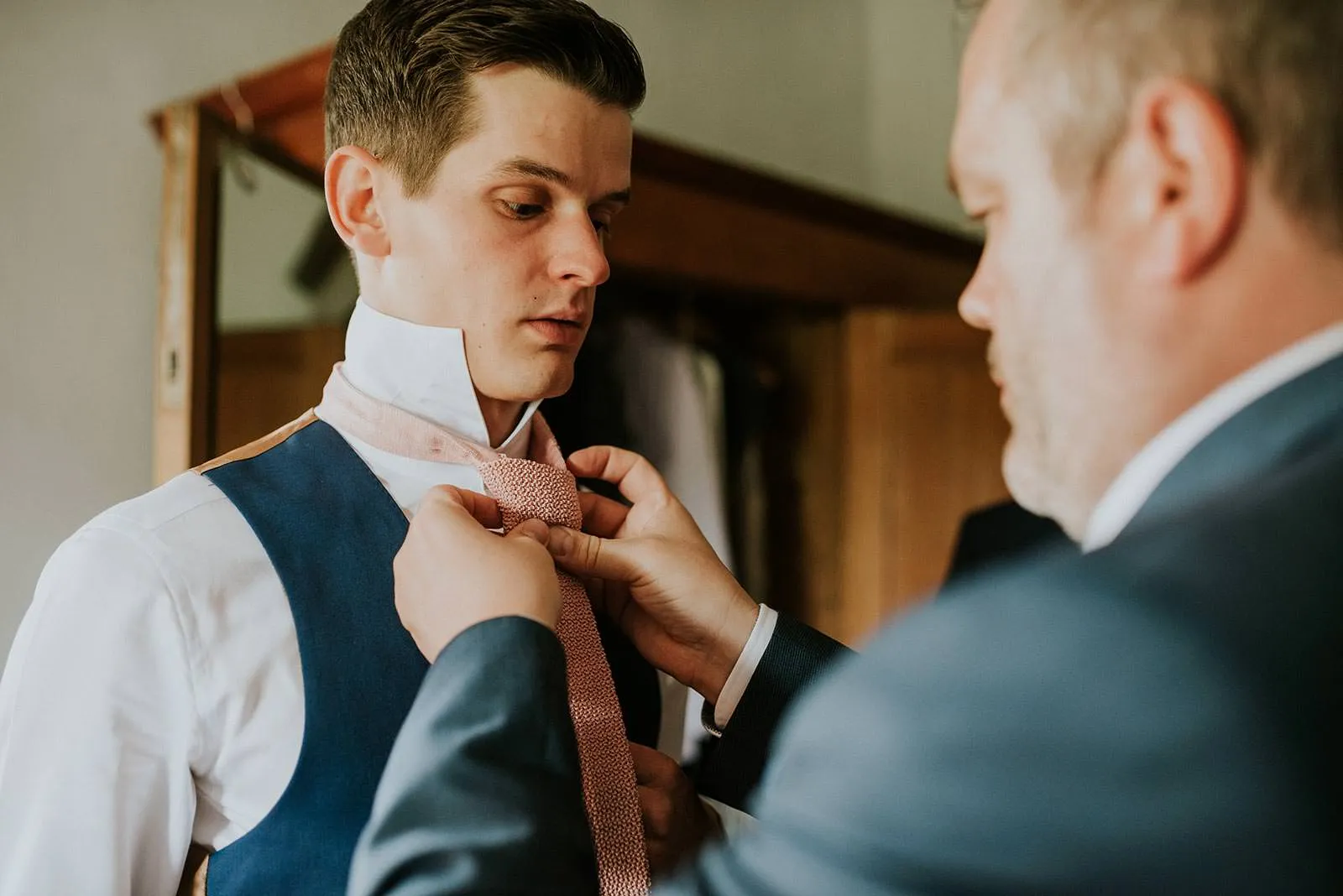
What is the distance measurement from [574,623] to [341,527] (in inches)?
8.3

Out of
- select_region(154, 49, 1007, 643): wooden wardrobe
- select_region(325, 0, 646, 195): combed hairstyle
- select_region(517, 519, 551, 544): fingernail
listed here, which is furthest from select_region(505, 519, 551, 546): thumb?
select_region(154, 49, 1007, 643): wooden wardrobe

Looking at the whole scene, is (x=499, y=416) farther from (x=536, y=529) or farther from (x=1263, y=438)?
(x=1263, y=438)

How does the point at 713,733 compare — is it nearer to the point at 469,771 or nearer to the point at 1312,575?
the point at 469,771

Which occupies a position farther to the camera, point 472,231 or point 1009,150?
point 472,231

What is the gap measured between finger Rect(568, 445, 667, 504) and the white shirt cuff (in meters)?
0.16

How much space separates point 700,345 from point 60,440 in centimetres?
137

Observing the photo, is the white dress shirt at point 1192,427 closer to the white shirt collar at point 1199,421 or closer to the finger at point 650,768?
the white shirt collar at point 1199,421

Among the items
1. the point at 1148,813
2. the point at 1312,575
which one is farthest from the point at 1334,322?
the point at 1148,813

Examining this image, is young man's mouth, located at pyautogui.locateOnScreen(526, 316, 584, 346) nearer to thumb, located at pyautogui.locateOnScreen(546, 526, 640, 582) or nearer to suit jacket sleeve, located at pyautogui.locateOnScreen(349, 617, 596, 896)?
thumb, located at pyautogui.locateOnScreen(546, 526, 640, 582)

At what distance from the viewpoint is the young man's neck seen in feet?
3.48

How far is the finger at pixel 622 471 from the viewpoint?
1101 mm

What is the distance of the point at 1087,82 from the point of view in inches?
26.9

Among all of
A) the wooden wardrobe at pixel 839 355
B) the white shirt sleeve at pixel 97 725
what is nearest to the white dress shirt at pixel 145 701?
the white shirt sleeve at pixel 97 725

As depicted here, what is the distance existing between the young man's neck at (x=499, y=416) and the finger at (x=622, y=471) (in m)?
0.07
